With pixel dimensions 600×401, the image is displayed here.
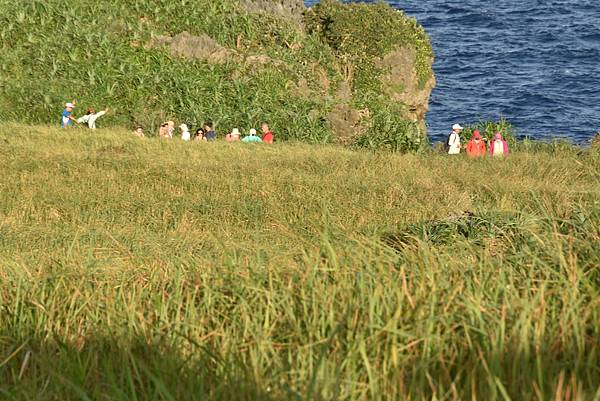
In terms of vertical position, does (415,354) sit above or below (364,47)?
below

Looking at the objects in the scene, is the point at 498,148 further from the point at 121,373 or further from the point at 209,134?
the point at 121,373

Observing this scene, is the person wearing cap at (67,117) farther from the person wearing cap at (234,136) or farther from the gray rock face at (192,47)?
the gray rock face at (192,47)

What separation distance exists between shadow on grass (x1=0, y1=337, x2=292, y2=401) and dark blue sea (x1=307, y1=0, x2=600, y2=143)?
38671 millimetres

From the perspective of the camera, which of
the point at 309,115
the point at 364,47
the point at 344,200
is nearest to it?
the point at 344,200

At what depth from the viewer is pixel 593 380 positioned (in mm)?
4781

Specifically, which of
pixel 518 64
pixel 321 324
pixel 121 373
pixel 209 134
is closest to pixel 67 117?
pixel 209 134

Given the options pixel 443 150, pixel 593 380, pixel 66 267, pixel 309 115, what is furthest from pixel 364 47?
pixel 593 380

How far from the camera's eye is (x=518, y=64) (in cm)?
6394

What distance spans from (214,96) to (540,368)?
2600 centimetres

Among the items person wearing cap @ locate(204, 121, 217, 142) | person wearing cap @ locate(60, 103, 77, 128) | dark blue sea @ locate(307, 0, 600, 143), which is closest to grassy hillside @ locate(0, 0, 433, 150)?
person wearing cap @ locate(60, 103, 77, 128)

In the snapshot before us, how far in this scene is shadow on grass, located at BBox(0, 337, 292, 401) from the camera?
4.84 metres

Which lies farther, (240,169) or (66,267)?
(240,169)

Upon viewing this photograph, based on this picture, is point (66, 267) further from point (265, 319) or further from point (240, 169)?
point (240, 169)

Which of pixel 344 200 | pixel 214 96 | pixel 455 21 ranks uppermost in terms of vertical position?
pixel 455 21
